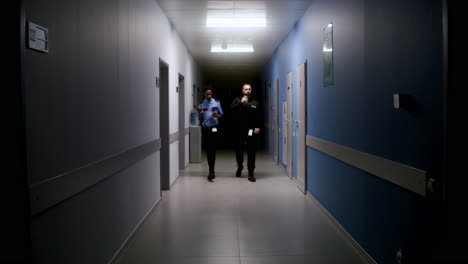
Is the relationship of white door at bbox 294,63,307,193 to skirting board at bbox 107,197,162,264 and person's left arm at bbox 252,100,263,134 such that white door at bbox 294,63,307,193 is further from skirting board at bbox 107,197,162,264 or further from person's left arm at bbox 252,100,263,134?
skirting board at bbox 107,197,162,264

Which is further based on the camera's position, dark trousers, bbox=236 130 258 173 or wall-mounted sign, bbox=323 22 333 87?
dark trousers, bbox=236 130 258 173

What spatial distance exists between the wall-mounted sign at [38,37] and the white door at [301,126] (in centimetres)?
453

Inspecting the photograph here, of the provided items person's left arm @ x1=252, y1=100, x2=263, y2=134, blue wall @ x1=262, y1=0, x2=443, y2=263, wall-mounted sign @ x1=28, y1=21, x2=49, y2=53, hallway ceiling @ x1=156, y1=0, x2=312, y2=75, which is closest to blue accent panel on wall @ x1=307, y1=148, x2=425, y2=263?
blue wall @ x1=262, y1=0, x2=443, y2=263

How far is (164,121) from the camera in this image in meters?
6.43

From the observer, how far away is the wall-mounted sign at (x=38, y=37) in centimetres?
187

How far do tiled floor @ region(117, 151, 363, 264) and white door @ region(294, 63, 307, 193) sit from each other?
0.29 m

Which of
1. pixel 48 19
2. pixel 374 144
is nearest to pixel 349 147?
pixel 374 144

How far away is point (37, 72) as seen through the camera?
77.0 inches

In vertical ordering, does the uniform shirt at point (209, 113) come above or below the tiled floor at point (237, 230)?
above

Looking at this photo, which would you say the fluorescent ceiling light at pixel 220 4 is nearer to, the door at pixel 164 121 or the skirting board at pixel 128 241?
the door at pixel 164 121

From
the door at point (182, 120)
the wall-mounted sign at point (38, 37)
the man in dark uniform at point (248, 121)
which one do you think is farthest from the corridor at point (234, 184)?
the door at point (182, 120)

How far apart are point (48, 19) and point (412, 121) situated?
2240mm

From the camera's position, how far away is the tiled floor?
3.43 m

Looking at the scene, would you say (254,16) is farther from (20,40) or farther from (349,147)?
(20,40)
